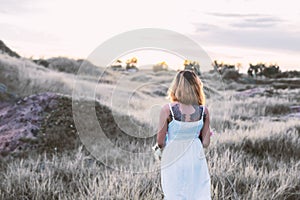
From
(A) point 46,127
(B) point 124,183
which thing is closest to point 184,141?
(B) point 124,183

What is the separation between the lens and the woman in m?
4.30

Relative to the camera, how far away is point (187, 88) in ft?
14.0

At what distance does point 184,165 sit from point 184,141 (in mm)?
220

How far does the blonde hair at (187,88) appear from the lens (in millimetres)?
4262

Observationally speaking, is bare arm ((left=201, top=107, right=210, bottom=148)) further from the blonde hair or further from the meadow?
the meadow

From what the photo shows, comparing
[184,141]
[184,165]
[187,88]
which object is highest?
[187,88]

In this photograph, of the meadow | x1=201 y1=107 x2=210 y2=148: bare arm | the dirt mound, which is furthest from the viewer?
the dirt mound

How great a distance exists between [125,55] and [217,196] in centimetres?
190

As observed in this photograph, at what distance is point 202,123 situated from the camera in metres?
4.41

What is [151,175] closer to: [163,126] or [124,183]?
[124,183]

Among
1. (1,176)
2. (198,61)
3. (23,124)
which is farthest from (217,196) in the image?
(23,124)

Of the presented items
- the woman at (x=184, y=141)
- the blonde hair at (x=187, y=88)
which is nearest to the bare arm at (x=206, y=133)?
the woman at (x=184, y=141)

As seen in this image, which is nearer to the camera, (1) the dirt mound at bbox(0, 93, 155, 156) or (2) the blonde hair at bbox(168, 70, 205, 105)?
(2) the blonde hair at bbox(168, 70, 205, 105)

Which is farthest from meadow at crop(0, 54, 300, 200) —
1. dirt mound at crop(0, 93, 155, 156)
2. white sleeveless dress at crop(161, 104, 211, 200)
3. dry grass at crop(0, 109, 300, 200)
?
white sleeveless dress at crop(161, 104, 211, 200)
